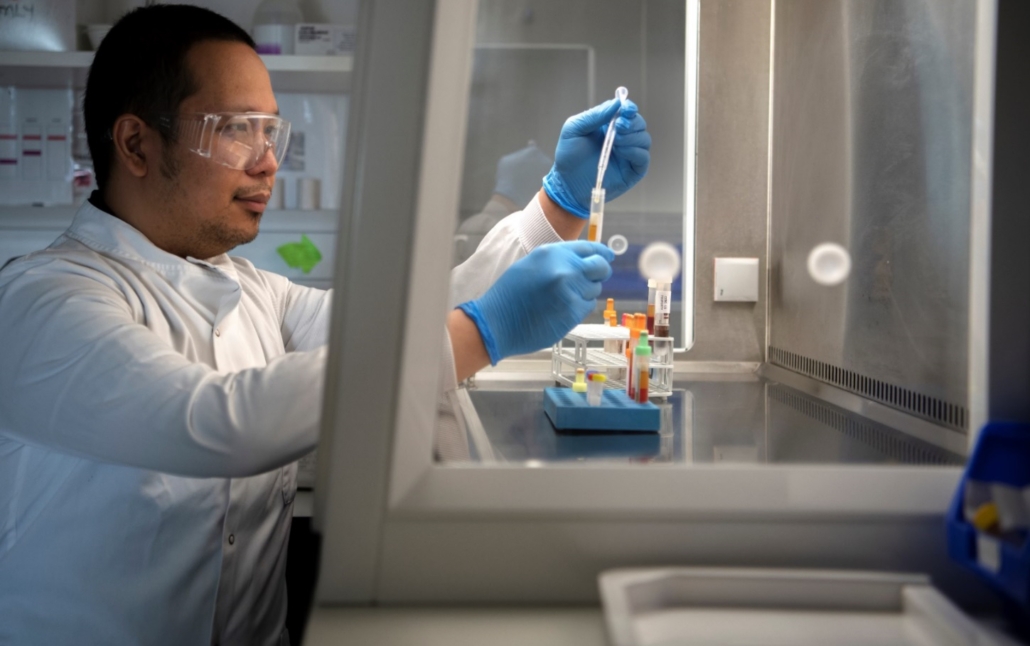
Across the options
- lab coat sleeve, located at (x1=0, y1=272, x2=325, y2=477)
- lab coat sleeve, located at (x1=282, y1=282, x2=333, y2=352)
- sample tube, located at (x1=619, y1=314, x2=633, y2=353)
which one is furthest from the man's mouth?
sample tube, located at (x1=619, y1=314, x2=633, y2=353)

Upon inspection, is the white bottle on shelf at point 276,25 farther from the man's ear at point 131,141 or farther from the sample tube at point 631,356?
the sample tube at point 631,356

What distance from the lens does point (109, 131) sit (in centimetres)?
153

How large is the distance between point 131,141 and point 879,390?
1488 mm

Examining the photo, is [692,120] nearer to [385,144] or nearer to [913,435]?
[913,435]

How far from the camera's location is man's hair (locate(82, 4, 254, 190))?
1.49 m

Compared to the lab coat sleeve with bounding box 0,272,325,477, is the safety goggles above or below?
above

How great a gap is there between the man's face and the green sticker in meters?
1.38

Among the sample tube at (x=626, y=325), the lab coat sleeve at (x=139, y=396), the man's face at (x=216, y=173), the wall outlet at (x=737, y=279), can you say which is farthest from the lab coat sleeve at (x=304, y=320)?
the wall outlet at (x=737, y=279)

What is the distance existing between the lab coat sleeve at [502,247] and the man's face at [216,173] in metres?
0.48

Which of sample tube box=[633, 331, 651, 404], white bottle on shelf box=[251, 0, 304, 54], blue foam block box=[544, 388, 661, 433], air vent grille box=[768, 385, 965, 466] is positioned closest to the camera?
air vent grille box=[768, 385, 965, 466]

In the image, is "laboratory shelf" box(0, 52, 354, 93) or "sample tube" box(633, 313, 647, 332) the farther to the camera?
"laboratory shelf" box(0, 52, 354, 93)

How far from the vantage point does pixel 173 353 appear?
1.12 metres

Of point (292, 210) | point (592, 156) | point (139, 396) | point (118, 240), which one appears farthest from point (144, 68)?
point (292, 210)

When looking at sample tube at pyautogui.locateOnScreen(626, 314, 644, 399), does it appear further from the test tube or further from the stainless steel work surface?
the test tube
